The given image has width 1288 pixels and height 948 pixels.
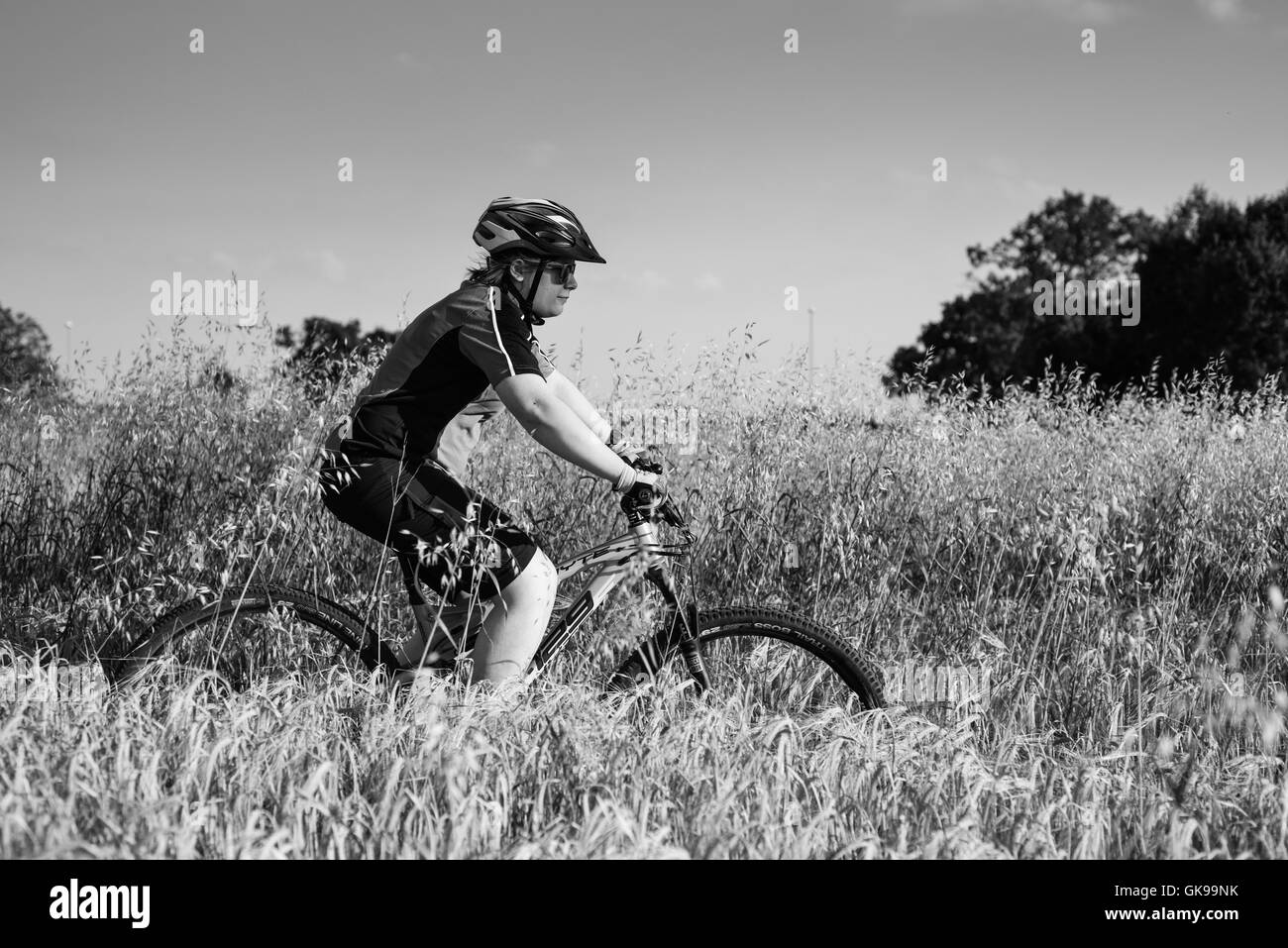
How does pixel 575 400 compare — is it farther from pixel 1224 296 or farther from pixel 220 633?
pixel 1224 296

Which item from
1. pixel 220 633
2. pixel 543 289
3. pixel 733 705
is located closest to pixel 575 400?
pixel 543 289

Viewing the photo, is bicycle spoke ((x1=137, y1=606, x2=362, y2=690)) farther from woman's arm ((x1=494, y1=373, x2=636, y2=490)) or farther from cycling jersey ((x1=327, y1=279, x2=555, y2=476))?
woman's arm ((x1=494, y1=373, x2=636, y2=490))

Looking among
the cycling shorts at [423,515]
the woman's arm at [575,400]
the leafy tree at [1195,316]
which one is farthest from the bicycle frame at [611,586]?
the leafy tree at [1195,316]

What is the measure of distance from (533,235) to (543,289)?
18cm

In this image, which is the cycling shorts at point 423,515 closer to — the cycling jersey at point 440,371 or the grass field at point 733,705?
the cycling jersey at point 440,371

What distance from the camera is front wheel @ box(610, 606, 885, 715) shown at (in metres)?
3.18

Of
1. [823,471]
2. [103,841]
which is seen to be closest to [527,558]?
[103,841]

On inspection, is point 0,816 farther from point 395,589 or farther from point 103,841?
point 395,589

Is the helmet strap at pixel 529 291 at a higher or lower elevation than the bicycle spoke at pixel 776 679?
higher

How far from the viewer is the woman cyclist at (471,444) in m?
2.95

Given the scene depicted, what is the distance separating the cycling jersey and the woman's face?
11cm

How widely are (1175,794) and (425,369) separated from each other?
2.38 metres

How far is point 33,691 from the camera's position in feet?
9.48

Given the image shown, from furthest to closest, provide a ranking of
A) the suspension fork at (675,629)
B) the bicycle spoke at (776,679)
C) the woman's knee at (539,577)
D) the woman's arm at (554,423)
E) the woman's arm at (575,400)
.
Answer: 1. the bicycle spoke at (776,679)
2. the woman's arm at (575,400)
3. the suspension fork at (675,629)
4. the woman's knee at (539,577)
5. the woman's arm at (554,423)
